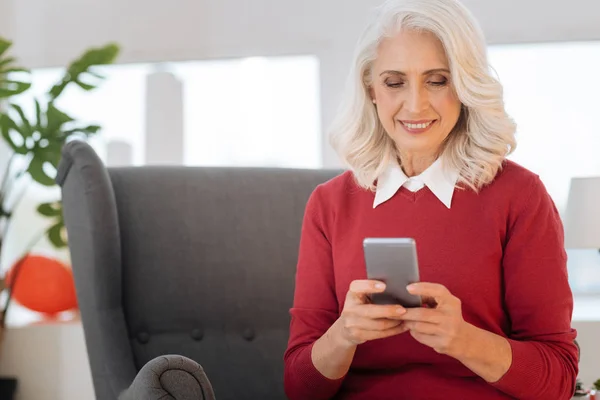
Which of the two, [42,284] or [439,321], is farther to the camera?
[42,284]

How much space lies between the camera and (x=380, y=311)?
1308mm

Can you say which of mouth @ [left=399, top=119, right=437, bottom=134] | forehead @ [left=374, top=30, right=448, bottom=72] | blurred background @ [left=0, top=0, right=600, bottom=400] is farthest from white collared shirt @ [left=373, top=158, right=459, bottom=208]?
blurred background @ [left=0, top=0, right=600, bottom=400]

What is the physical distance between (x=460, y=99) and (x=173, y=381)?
758 millimetres

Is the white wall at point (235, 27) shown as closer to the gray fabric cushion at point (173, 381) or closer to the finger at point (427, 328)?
the gray fabric cushion at point (173, 381)

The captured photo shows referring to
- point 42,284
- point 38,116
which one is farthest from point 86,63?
point 42,284

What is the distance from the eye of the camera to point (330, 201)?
171cm

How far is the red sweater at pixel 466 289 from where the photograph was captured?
1.46m

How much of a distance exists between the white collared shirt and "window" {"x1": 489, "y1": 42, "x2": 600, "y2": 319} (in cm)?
168

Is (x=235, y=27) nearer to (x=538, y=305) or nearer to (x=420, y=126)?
(x=420, y=126)

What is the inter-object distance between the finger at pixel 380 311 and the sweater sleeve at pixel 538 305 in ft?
0.81

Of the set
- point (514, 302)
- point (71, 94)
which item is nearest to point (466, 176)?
point (514, 302)

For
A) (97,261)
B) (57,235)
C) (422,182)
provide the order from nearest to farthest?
(422,182) → (97,261) → (57,235)

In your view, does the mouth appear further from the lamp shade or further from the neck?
the lamp shade

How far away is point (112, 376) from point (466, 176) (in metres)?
0.95
